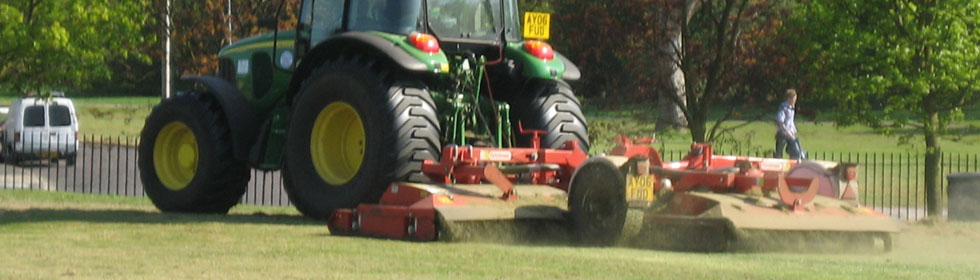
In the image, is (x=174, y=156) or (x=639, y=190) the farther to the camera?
(x=174, y=156)

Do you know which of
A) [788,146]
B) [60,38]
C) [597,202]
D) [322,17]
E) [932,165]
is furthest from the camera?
[788,146]

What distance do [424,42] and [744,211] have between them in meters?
3.38

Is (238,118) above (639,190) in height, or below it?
above

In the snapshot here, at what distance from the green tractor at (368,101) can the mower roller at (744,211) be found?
2.06 m

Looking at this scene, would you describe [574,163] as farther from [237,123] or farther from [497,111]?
[237,123]

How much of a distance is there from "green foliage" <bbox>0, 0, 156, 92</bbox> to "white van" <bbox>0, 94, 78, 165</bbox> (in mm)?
13903

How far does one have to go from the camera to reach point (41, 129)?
35031mm

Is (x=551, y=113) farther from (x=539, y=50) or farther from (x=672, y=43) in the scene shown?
(x=672, y=43)

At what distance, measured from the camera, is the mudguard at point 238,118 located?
15867mm

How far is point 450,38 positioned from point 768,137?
31.0m

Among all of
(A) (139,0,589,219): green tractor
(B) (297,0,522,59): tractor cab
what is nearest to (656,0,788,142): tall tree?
(A) (139,0,589,219): green tractor

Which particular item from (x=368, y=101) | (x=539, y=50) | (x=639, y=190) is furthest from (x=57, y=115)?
(x=639, y=190)

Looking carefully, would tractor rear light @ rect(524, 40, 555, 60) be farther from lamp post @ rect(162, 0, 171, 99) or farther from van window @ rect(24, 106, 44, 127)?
van window @ rect(24, 106, 44, 127)

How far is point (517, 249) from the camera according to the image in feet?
39.1
